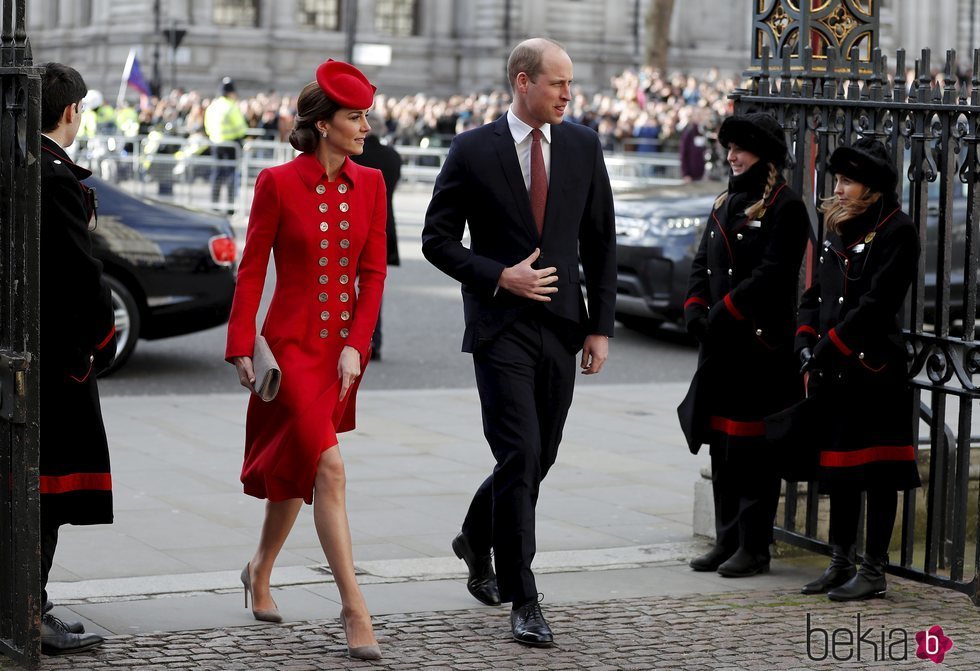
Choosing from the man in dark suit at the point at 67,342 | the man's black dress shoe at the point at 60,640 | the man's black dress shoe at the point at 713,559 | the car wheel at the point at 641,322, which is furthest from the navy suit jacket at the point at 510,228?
the car wheel at the point at 641,322

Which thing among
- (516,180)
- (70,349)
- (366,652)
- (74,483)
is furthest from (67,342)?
(516,180)

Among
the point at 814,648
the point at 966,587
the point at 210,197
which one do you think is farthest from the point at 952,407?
the point at 210,197

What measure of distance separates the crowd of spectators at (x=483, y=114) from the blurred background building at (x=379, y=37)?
1079 cm

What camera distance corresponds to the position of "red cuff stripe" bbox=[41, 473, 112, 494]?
534cm

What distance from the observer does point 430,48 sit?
2239 inches

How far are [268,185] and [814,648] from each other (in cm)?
225

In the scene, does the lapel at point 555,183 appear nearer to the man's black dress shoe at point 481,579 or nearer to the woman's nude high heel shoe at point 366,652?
the man's black dress shoe at point 481,579

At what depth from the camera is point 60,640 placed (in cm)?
532

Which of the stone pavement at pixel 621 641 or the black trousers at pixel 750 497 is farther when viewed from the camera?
the black trousers at pixel 750 497

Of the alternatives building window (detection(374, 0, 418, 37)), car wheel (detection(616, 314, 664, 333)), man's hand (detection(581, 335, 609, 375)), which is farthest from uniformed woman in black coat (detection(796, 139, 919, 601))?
building window (detection(374, 0, 418, 37))

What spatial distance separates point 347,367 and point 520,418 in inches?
25.1

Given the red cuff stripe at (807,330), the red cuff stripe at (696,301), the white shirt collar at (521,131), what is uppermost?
the white shirt collar at (521,131)

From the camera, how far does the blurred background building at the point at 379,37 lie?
171ft

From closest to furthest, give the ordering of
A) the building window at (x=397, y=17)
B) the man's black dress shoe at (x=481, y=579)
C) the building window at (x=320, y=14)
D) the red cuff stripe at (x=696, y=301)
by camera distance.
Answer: the man's black dress shoe at (x=481, y=579) < the red cuff stripe at (x=696, y=301) < the building window at (x=320, y=14) < the building window at (x=397, y=17)
